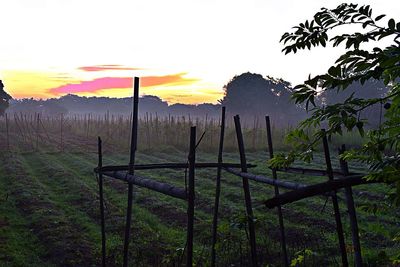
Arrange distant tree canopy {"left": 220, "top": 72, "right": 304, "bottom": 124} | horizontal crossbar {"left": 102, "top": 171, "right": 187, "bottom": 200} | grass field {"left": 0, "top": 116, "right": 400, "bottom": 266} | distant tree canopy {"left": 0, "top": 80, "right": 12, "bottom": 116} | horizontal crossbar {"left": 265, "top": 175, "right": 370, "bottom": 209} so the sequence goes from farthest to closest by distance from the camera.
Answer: distant tree canopy {"left": 220, "top": 72, "right": 304, "bottom": 124}, distant tree canopy {"left": 0, "top": 80, "right": 12, "bottom": 116}, grass field {"left": 0, "top": 116, "right": 400, "bottom": 266}, horizontal crossbar {"left": 102, "top": 171, "right": 187, "bottom": 200}, horizontal crossbar {"left": 265, "top": 175, "right": 370, "bottom": 209}

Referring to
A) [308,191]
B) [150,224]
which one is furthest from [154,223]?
[308,191]

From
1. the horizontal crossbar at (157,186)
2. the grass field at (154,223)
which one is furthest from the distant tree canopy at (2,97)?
the horizontal crossbar at (157,186)

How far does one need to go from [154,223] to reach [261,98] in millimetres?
55435

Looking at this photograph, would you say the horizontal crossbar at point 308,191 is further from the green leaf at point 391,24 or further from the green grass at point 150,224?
the green grass at point 150,224

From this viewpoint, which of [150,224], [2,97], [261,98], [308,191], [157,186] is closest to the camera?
[308,191]

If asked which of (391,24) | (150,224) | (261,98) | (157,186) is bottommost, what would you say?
(150,224)

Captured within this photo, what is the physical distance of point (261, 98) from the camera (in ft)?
211

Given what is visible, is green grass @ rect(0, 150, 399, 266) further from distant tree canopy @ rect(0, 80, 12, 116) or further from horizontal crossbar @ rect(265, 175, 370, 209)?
distant tree canopy @ rect(0, 80, 12, 116)

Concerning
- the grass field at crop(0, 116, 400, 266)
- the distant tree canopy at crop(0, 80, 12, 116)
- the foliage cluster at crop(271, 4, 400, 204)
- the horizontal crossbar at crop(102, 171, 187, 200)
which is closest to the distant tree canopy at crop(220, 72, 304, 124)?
the distant tree canopy at crop(0, 80, 12, 116)

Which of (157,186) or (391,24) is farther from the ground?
(391,24)

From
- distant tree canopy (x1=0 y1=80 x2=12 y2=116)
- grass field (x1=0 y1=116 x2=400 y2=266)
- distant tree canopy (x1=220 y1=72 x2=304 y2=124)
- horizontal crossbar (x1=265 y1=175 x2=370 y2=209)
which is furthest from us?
distant tree canopy (x1=220 y1=72 x2=304 y2=124)

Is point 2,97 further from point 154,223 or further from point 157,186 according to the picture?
point 157,186

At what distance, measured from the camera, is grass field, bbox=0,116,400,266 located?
8.05 meters

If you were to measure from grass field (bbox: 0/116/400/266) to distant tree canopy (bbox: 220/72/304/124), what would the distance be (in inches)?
1855
